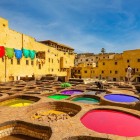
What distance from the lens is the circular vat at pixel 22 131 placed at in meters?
5.85

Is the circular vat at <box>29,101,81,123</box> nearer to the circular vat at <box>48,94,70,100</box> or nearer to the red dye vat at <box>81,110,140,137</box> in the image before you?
the red dye vat at <box>81,110,140,137</box>

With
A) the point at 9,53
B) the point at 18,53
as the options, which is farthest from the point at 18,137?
the point at 18,53

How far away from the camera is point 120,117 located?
7.75 metres

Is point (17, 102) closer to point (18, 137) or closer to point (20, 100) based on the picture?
point (20, 100)

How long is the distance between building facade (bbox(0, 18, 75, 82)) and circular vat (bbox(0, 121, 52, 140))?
2384 centimetres


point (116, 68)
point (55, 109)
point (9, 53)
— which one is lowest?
point (55, 109)

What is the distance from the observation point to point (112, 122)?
24.3 ft

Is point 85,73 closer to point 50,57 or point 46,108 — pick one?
point 50,57

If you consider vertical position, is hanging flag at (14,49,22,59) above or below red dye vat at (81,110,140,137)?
above

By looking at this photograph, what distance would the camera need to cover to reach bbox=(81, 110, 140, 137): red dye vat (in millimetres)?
6412

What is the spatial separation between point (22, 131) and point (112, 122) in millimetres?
3852

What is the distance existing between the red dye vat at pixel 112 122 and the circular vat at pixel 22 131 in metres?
1.83

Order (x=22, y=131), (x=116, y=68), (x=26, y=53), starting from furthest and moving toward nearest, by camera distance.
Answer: (x=116, y=68)
(x=26, y=53)
(x=22, y=131)

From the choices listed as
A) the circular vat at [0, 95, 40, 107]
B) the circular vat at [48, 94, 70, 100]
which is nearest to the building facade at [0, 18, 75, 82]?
the circular vat at [0, 95, 40, 107]
